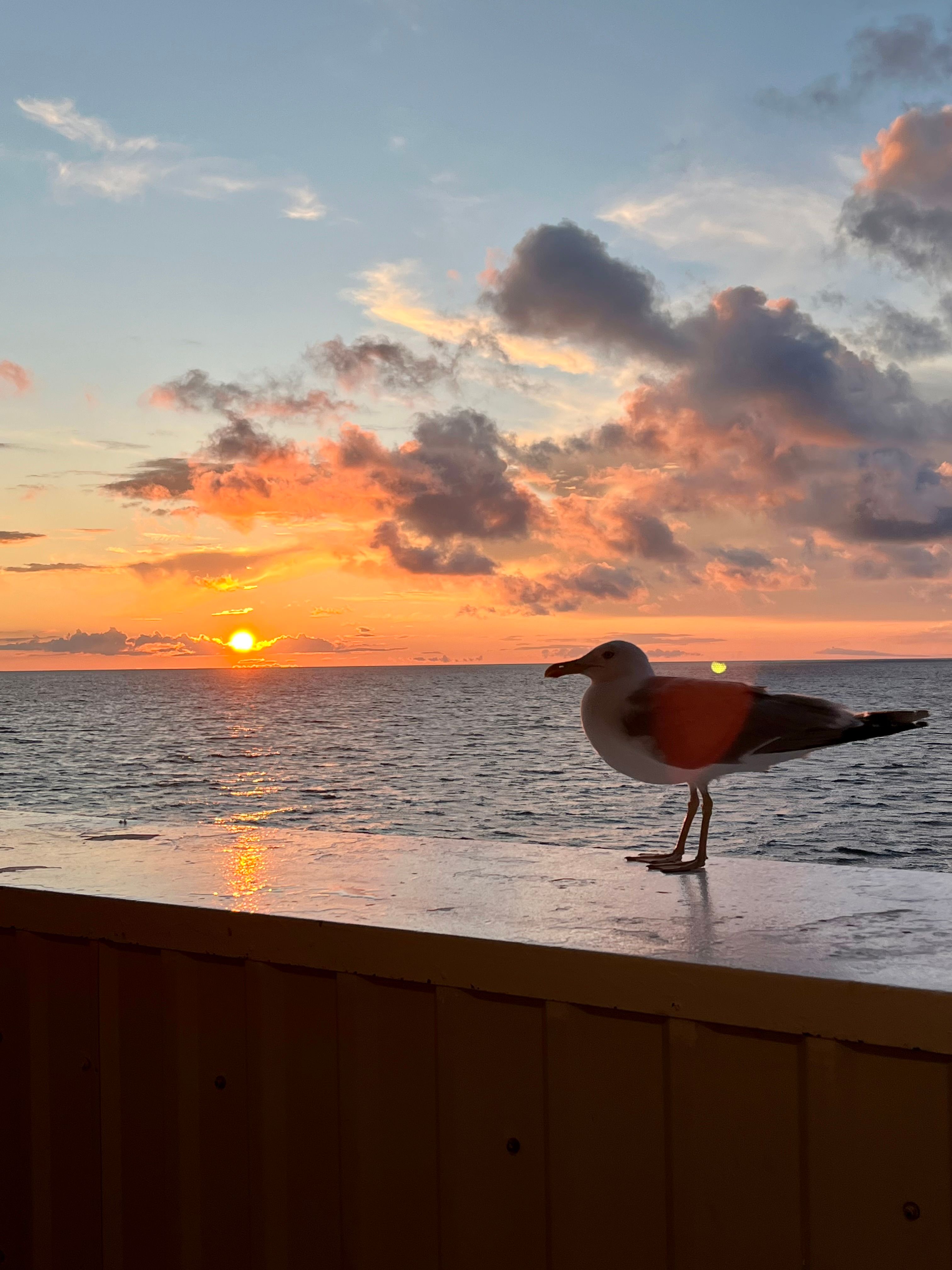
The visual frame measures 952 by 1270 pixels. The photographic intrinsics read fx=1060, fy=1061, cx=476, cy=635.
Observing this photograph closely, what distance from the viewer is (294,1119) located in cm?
215

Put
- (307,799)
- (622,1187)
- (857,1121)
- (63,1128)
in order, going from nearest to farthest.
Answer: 1. (857,1121)
2. (622,1187)
3. (63,1128)
4. (307,799)

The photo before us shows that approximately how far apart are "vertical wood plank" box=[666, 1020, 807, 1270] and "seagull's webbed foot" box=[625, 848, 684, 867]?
100cm

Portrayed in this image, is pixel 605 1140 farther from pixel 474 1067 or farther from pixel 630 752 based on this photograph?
pixel 630 752

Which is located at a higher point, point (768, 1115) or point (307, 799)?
point (768, 1115)

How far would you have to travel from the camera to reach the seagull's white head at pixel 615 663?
3.13m

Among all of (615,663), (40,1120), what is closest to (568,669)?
(615,663)

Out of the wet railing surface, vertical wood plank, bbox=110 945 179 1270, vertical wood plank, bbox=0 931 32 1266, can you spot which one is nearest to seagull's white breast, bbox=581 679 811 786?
the wet railing surface

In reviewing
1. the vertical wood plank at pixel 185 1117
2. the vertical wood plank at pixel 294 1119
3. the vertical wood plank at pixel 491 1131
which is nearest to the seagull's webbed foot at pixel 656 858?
the vertical wood plank at pixel 491 1131

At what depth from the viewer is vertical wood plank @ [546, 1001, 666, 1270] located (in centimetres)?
186

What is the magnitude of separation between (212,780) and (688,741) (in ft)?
160

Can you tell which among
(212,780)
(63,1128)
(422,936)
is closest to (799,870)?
(422,936)

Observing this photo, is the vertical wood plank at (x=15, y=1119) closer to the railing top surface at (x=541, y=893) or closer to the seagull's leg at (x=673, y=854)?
the railing top surface at (x=541, y=893)

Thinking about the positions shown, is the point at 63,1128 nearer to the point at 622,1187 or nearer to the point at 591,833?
the point at 622,1187

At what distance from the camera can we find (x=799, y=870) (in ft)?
8.73
